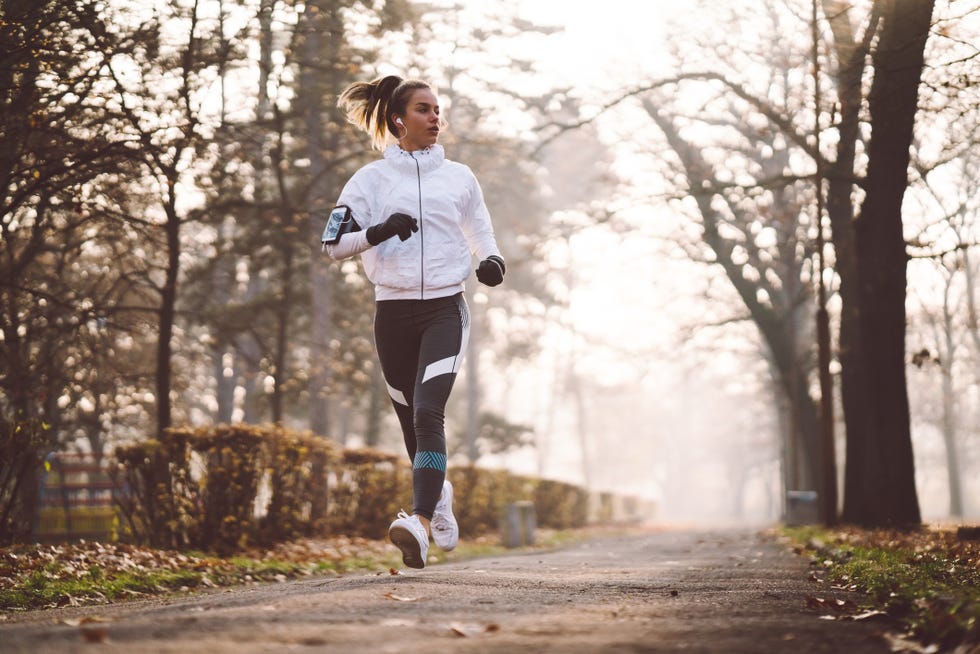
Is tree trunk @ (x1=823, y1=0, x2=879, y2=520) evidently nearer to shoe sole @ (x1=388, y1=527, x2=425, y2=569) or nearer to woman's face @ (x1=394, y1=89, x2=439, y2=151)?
woman's face @ (x1=394, y1=89, x2=439, y2=151)

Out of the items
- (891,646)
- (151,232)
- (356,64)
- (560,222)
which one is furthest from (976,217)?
(891,646)

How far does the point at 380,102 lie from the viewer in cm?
657

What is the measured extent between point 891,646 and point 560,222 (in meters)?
18.9

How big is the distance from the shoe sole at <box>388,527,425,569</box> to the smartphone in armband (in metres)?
1.55

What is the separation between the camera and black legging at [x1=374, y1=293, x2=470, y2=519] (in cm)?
620

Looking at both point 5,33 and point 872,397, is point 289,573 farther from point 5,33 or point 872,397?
point 872,397

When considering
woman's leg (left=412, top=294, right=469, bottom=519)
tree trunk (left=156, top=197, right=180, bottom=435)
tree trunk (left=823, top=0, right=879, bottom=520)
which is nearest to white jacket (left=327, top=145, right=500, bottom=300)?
woman's leg (left=412, top=294, right=469, bottom=519)

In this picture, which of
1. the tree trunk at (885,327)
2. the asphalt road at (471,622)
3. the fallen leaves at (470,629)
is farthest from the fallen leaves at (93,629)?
the tree trunk at (885,327)

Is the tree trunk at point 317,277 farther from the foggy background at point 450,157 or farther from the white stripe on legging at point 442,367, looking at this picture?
the white stripe on legging at point 442,367

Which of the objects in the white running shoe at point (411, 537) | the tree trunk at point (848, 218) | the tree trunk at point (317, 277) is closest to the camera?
the white running shoe at point (411, 537)

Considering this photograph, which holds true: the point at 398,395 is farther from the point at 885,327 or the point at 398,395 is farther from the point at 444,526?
the point at 885,327

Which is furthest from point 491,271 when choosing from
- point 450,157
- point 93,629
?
point 450,157

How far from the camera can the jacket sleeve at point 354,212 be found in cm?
Answer: 619

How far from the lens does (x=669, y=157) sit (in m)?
→ 27.2
